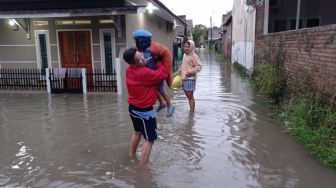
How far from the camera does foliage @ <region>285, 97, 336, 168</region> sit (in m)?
4.75

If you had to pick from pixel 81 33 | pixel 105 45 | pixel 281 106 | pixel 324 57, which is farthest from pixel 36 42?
pixel 324 57

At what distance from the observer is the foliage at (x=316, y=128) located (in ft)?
15.6

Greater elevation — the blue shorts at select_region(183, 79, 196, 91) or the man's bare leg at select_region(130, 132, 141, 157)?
the blue shorts at select_region(183, 79, 196, 91)

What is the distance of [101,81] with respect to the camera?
10.5 m

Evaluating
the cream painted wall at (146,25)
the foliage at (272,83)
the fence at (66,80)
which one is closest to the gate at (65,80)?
the fence at (66,80)

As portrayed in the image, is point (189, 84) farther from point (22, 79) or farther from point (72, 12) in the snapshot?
point (22, 79)

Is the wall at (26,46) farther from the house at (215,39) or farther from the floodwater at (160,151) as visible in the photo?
the house at (215,39)

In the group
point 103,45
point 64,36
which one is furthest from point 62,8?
point 103,45

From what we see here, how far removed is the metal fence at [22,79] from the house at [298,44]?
24.2ft

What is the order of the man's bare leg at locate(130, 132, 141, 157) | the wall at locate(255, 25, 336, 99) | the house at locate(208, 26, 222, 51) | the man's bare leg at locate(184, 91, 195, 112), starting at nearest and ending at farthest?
the man's bare leg at locate(130, 132, 141, 157) < the wall at locate(255, 25, 336, 99) < the man's bare leg at locate(184, 91, 195, 112) < the house at locate(208, 26, 222, 51)

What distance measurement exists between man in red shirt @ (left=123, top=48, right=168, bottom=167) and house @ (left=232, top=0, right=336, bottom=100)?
3.05m

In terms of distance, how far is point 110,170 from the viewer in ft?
14.8

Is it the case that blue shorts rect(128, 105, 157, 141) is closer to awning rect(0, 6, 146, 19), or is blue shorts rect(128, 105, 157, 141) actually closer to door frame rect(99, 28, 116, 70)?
awning rect(0, 6, 146, 19)

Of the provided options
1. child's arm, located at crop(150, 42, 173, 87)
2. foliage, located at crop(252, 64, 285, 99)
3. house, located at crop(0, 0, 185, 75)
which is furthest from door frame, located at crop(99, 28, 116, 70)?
child's arm, located at crop(150, 42, 173, 87)
